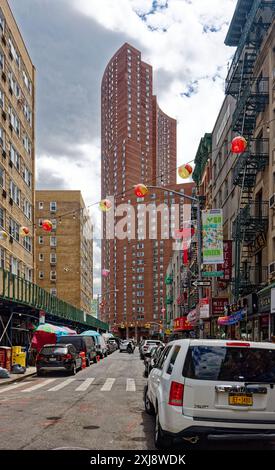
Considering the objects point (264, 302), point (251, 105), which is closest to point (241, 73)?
point (251, 105)

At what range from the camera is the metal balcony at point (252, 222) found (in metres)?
27.1

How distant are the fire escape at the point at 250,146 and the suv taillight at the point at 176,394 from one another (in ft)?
67.5

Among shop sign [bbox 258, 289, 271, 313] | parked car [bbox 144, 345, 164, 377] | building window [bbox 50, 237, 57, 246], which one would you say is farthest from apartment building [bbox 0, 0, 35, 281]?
building window [bbox 50, 237, 57, 246]

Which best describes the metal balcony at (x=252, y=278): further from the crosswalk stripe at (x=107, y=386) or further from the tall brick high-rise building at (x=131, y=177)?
the tall brick high-rise building at (x=131, y=177)

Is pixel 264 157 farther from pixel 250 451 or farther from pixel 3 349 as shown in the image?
pixel 250 451

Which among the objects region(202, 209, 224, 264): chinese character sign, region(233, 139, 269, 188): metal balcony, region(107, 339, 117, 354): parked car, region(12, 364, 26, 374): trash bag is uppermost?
region(233, 139, 269, 188): metal balcony

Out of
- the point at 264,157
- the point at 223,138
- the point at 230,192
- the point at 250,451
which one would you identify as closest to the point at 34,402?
the point at 250,451

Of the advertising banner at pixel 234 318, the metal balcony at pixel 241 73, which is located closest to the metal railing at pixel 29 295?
the advertising banner at pixel 234 318

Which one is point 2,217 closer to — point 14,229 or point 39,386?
point 14,229

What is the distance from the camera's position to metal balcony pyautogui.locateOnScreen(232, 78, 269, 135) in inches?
1089

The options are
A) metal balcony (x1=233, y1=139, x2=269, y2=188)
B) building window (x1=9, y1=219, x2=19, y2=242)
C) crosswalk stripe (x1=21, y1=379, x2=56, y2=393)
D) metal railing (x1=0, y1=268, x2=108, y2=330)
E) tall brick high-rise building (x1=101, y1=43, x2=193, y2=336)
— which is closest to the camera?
crosswalk stripe (x1=21, y1=379, x2=56, y2=393)

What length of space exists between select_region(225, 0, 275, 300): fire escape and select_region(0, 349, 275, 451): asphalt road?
12.7m

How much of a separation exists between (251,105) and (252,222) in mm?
6550

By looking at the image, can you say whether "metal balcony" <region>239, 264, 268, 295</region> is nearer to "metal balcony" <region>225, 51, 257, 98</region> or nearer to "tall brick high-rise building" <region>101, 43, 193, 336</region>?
"metal balcony" <region>225, 51, 257, 98</region>
